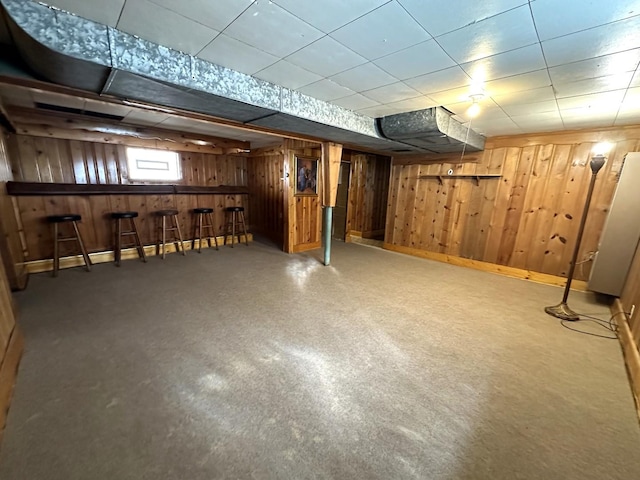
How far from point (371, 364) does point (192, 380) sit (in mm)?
1286

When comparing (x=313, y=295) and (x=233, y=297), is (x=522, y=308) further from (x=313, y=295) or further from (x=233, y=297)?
(x=233, y=297)

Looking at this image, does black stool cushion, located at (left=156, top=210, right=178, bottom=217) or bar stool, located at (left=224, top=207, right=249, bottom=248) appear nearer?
black stool cushion, located at (left=156, top=210, right=178, bottom=217)

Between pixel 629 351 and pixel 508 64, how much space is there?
250cm

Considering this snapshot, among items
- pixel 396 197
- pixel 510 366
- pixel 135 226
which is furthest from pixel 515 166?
pixel 135 226

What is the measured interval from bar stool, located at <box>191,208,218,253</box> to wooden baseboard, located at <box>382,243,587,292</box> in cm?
385

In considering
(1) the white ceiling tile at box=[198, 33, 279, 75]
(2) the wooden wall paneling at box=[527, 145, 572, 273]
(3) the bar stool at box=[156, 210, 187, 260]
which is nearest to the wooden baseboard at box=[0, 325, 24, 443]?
(1) the white ceiling tile at box=[198, 33, 279, 75]

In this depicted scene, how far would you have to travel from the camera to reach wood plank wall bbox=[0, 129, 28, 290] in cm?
274

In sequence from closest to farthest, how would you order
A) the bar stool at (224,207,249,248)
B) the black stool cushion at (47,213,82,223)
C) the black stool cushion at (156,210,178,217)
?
the black stool cushion at (47,213,82,223) → the black stool cushion at (156,210,178,217) → the bar stool at (224,207,249,248)

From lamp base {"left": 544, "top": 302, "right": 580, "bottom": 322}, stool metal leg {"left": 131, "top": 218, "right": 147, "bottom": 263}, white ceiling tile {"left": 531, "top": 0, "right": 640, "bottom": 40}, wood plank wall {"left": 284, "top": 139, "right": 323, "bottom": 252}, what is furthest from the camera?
wood plank wall {"left": 284, "top": 139, "right": 323, "bottom": 252}

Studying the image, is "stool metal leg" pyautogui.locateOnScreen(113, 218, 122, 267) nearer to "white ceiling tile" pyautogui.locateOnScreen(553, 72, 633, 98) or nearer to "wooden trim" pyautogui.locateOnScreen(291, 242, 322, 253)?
"wooden trim" pyautogui.locateOnScreen(291, 242, 322, 253)

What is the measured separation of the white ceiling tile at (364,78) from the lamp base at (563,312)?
3030 mm

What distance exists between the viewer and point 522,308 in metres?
2.94

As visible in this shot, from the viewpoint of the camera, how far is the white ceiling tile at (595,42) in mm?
1307

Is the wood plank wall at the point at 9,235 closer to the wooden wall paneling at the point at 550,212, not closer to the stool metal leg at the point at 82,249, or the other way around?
the stool metal leg at the point at 82,249
